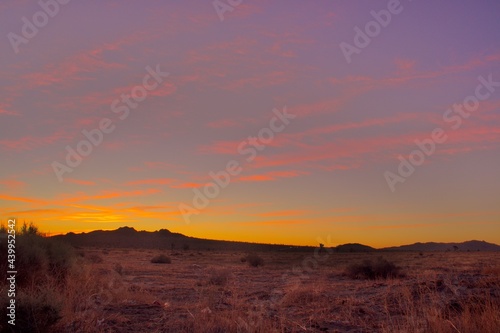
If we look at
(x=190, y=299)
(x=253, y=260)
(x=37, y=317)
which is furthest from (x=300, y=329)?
(x=253, y=260)

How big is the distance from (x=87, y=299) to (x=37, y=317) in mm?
3583

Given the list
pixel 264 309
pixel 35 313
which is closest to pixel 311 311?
pixel 264 309

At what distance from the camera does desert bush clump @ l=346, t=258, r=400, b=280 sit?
2288cm

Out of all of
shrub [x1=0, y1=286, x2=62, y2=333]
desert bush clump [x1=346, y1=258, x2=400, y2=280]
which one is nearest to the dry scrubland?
shrub [x1=0, y1=286, x2=62, y2=333]

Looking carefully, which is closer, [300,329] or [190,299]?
[300,329]

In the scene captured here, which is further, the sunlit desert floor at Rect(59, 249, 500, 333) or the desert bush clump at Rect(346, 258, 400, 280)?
the desert bush clump at Rect(346, 258, 400, 280)

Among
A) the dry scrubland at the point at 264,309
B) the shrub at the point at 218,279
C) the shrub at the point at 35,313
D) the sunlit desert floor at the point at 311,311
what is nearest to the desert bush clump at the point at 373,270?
the shrub at the point at 218,279

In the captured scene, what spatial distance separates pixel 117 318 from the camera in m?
9.89

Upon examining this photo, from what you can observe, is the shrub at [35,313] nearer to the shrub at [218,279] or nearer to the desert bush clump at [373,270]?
the shrub at [218,279]

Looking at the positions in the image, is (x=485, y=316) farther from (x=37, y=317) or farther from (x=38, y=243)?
(x=38, y=243)

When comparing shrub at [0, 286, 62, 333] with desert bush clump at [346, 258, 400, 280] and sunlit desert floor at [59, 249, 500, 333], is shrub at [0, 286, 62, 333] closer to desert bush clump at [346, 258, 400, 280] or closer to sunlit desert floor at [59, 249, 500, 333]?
sunlit desert floor at [59, 249, 500, 333]

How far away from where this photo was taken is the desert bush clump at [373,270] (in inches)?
901

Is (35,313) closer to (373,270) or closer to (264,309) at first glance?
(264,309)

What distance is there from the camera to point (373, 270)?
23.4 m
